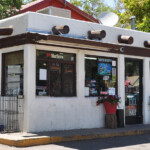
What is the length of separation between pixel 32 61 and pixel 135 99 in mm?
5215

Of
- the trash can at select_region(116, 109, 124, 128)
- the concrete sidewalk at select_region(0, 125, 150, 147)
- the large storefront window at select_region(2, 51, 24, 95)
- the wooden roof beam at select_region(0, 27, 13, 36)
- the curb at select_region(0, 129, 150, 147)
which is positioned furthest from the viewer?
the trash can at select_region(116, 109, 124, 128)

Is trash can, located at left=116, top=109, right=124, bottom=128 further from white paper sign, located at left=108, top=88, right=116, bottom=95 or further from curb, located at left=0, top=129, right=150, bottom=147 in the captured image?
curb, located at left=0, top=129, right=150, bottom=147

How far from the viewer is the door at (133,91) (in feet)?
44.4

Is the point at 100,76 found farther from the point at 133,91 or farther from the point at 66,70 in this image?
the point at 133,91

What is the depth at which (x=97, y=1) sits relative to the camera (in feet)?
146

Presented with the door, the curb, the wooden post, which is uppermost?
the door

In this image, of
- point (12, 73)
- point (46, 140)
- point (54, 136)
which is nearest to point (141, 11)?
point (12, 73)

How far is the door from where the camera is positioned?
44.4ft

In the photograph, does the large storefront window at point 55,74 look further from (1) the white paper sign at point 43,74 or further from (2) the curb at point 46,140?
(2) the curb at point 46,140

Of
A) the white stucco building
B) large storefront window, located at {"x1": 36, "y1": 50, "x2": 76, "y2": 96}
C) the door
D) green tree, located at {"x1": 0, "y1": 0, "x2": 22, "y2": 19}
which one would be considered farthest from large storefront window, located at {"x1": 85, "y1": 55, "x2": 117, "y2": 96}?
green tree, located at {"x1": 0, "y1": 0, "x2": 22, "y2": 19}

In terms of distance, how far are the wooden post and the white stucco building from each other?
0.28 metres

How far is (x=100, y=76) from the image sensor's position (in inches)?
495

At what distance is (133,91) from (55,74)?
398cm

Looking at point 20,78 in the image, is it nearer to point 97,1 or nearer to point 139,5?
point 139,5
